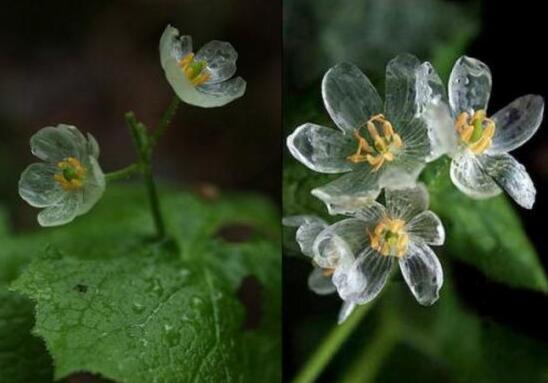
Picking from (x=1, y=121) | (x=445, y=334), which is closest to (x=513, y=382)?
(x=445, y=334)

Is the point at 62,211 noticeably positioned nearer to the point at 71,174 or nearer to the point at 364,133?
the point at 71,174

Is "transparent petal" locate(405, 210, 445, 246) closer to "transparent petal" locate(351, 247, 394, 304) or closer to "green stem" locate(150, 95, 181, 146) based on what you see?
"transparent petal" locate(351, 247, 394, 304)

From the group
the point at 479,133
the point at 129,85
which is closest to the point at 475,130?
the point at 479,133

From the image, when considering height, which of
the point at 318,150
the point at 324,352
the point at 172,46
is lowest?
the point at 324,352

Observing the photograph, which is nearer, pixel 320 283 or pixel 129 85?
pixel 320 283

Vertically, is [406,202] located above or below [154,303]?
above

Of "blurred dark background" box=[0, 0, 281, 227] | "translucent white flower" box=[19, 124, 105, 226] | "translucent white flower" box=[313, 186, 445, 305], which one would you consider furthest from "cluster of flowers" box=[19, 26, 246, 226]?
"blurred dark background" box=[0, 0, 281, 227]
